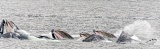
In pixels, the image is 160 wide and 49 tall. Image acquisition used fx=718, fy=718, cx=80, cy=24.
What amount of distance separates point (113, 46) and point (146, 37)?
213 inches

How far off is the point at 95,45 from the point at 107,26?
720 inches

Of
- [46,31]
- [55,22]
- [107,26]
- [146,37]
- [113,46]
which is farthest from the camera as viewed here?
[55,22]

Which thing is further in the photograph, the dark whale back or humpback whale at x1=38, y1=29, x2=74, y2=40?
humpback whale at x1=38, y1=29, x2=74, y2=40

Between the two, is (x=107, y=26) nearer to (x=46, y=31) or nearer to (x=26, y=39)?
(x=46, y=31)

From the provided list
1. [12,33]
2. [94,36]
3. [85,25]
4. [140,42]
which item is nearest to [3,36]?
[12,33]

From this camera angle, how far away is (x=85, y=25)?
66.3m

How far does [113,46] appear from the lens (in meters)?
47.3

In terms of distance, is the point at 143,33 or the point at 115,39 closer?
the point at 115,39

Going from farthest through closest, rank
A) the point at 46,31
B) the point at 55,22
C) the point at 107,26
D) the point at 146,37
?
the point at 55,22
the point at 107,26
the point at 46,31
the point at 146,37

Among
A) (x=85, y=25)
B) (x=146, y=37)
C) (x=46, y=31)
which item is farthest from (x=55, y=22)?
(x=146, y=37)

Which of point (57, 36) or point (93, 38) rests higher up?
point (57, 36)

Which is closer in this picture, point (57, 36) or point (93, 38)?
point (93, 38)

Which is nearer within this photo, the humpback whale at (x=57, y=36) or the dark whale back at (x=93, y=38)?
the dark whale back at (x=93, y=38)

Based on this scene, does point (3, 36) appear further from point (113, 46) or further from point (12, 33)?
point (113, 46)
